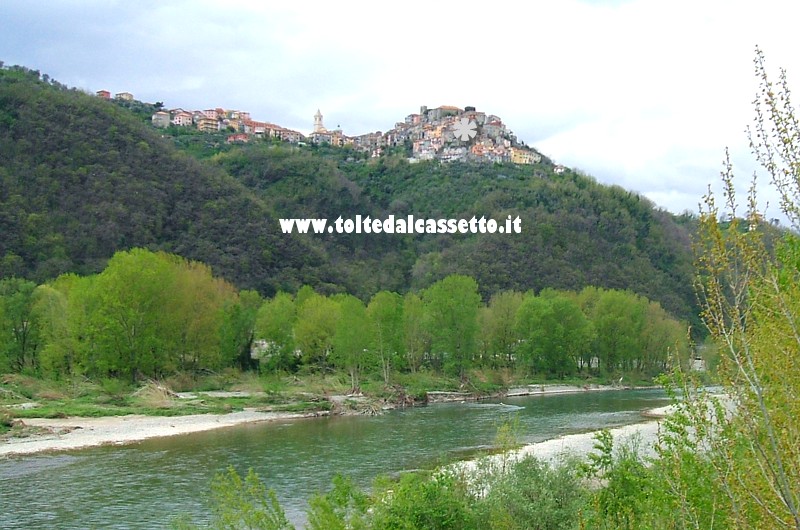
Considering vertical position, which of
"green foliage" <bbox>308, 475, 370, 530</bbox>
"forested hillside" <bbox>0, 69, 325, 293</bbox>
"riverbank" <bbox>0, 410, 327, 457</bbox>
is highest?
"forested hillside" <bbox>0, 69, 325, 293</bbox>

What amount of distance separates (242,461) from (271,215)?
7272 cm

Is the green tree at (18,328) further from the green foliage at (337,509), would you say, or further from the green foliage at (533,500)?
the green foliage at (533,500)

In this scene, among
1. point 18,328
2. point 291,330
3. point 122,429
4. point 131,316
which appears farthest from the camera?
point 291,330

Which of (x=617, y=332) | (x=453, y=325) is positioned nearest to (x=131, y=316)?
(x=453, y=325)

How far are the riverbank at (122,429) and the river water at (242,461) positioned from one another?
1348 mm

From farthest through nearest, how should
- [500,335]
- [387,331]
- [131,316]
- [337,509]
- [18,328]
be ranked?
[500,335]
[387,331]
[18,328]
[131,316]
[337,509]

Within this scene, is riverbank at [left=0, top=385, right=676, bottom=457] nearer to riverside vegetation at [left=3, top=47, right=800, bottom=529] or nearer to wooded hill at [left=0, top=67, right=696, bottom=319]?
riverside vegetation at [left=3, top=47, right=800, bottom=529]

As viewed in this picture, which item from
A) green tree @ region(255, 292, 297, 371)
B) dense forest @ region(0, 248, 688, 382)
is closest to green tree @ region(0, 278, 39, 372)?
dense forest @ region(0, 248, 688, 382)

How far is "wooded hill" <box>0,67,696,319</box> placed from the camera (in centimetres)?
8250

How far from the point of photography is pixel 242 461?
32.1 m

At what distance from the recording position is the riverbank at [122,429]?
34.5m

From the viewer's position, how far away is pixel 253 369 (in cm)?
6512

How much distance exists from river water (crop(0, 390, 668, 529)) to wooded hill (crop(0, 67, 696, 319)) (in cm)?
4306

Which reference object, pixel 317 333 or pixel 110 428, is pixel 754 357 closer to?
pixel 110 428
